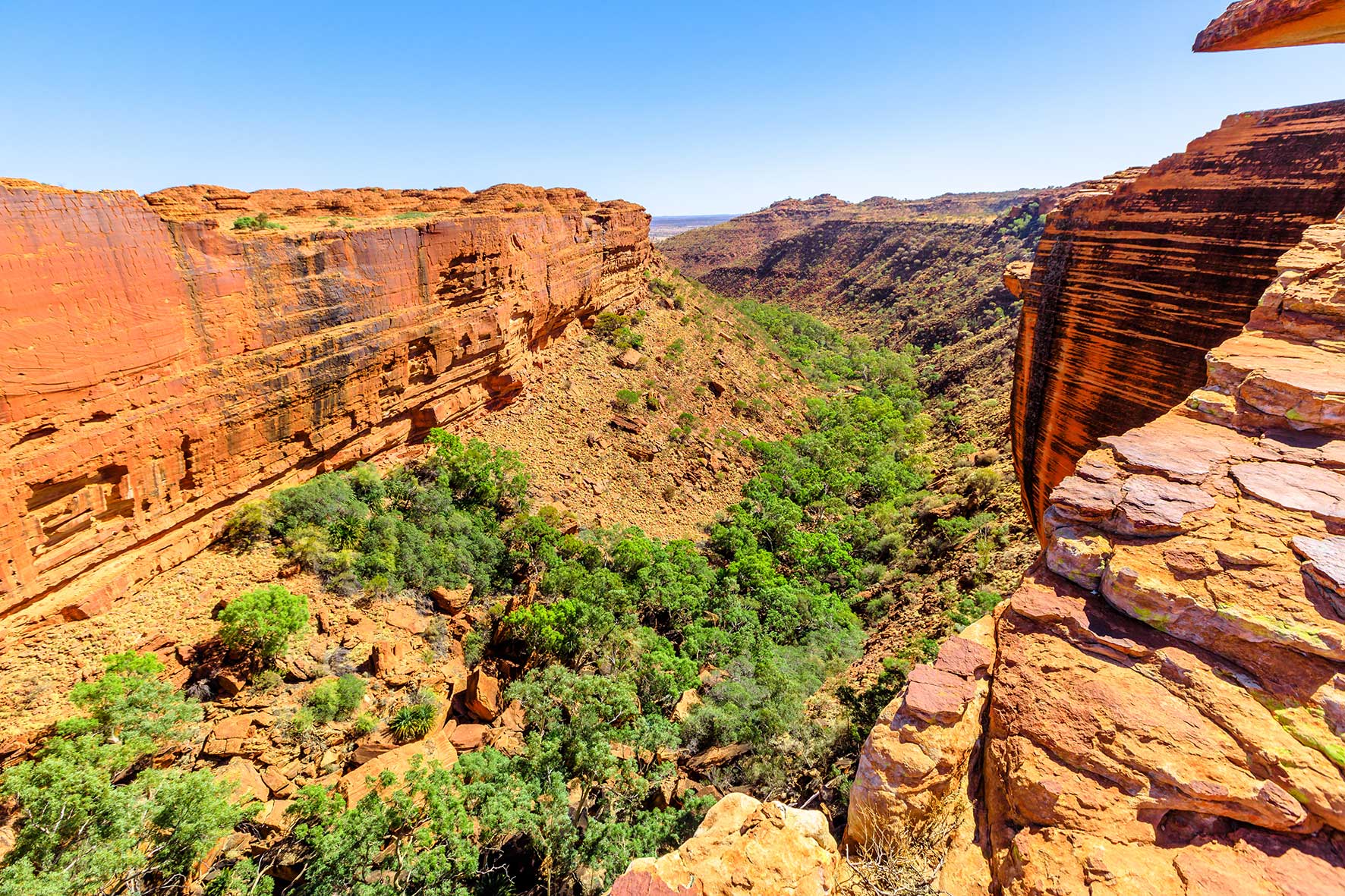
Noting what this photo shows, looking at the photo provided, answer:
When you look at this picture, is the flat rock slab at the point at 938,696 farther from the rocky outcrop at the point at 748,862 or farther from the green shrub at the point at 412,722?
the green shrub at the point at 412,722

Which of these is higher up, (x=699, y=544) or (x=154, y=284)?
(x=154, y=284)

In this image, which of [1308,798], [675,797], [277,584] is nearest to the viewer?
[1308,798]

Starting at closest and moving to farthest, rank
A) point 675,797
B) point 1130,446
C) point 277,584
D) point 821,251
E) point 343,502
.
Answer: point 1130,446, point 675,797, point 277,584, point 343,502, point 821,251

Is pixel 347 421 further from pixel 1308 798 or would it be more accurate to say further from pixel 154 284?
pixel 1308 798

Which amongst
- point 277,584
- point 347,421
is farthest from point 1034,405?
point 347,421

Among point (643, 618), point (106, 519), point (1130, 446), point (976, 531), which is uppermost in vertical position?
point (1130, 446)

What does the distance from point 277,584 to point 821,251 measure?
96088 mm

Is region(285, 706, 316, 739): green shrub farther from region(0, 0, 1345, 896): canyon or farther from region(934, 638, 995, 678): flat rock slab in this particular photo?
region(934, 638, 995, 678): flat rock slab

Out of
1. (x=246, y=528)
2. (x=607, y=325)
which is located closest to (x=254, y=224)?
(x=246, y=528)

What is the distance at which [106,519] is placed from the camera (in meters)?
12.0

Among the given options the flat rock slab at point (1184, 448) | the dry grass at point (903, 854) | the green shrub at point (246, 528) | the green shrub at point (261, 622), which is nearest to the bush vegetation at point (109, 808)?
the green shrub at point (261, 622)

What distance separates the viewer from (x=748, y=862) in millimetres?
4645

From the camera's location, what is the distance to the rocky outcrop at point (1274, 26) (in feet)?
25.6

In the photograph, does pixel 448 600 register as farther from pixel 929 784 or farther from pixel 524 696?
pixel 929 784
